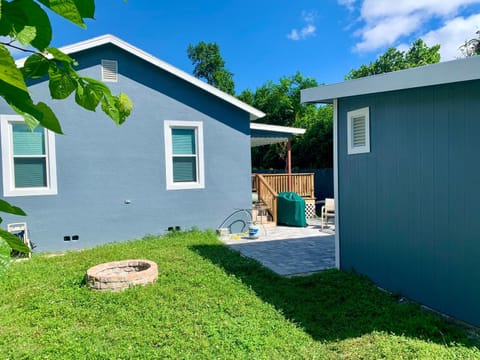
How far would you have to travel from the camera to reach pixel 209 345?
127 inches

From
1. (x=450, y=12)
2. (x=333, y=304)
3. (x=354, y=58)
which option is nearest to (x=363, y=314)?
(x=333, y=304)

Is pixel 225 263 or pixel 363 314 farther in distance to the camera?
pixel 225 263

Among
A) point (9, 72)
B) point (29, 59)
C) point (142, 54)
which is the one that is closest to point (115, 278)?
point (29, 59)

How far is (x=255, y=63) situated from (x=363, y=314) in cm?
2923

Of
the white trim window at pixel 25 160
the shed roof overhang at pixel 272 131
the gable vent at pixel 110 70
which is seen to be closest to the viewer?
the white trim window at pixel 25 160

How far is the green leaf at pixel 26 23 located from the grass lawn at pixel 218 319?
9.94 feet

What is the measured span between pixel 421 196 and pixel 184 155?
5588mm

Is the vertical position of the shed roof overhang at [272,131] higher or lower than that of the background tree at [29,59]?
higher

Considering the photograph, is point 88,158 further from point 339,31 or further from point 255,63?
point 255,63

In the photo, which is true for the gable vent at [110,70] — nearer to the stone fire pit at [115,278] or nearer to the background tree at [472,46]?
the stone fire pit at [115,278]

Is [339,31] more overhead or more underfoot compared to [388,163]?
more overhead

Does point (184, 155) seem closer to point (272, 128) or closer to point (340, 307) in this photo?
point (272, 128)

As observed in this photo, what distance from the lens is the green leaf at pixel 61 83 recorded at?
2.69ft

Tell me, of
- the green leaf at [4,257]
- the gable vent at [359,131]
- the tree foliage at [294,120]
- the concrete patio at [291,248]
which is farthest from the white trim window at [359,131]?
the tree foliage at [294,120]
